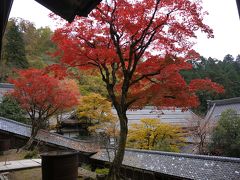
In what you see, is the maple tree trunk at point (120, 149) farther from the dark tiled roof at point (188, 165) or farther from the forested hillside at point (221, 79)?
the forested hillside at point (221, 79)

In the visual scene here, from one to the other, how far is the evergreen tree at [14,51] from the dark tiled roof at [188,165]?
20713 mm

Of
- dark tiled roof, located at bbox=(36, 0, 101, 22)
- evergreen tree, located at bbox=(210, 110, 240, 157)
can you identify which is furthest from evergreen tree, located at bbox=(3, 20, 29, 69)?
dark tiled roof, located at bbox=(36, 0, 101, 22)

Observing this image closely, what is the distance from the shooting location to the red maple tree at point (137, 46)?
8.70 m

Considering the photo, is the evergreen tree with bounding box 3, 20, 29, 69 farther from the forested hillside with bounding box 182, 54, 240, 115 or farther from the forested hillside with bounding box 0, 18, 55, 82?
the forested hillside with bounding box 182, 54, 240, 115

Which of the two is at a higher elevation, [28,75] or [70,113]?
[28,75]

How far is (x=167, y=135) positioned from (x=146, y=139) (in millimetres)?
1489

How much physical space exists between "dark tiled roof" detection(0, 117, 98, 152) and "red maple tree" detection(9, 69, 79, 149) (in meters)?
1.79

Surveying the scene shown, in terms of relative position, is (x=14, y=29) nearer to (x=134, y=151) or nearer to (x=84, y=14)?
(x=134, y=151)

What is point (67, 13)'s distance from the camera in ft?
10.1

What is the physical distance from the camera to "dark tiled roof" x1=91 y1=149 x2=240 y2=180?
10.1 metres

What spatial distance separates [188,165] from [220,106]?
16.2 metres

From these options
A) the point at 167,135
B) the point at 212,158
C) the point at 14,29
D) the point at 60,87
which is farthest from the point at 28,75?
the point at 14,29

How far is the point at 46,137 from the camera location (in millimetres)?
19578

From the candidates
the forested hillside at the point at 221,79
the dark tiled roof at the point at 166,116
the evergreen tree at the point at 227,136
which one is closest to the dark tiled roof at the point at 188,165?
the evergreen tree at the point at 227,136
